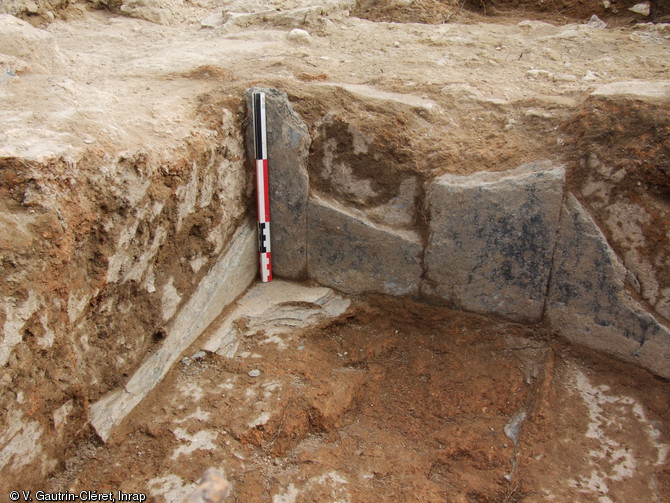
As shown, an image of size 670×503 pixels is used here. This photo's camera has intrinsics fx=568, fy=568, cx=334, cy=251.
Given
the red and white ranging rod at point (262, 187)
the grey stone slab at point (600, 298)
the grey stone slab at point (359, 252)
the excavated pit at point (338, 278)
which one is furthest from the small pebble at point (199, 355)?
A: the grey stone slab at point (600, 298)

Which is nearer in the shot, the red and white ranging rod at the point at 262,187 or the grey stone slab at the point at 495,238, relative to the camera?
the grey stone slab at the point at 495,238

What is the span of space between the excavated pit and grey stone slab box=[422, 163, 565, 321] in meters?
0.01

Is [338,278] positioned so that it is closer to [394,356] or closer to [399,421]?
[394,356]

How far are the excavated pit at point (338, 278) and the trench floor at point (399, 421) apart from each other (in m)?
0.01

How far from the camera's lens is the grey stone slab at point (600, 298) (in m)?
2.84

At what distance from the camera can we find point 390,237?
3219 millimetres

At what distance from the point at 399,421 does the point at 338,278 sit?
930mm

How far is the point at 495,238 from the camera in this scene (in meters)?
3.01

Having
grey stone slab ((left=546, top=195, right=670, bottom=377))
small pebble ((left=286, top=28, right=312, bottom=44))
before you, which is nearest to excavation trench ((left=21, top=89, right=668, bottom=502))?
grey stone slab ((left=546, top=195, right=670, bottom=377))

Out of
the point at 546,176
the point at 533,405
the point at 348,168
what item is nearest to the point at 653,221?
the point at 546,176

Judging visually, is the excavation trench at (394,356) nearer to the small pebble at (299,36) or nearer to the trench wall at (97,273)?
the trench wall at (97,273)

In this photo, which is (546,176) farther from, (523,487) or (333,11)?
(333,11)

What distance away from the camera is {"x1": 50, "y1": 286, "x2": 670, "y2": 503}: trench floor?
2494mm

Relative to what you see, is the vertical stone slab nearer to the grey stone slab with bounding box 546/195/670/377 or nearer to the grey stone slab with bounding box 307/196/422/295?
the grey stone slab with bounding box 307/196/422/295
